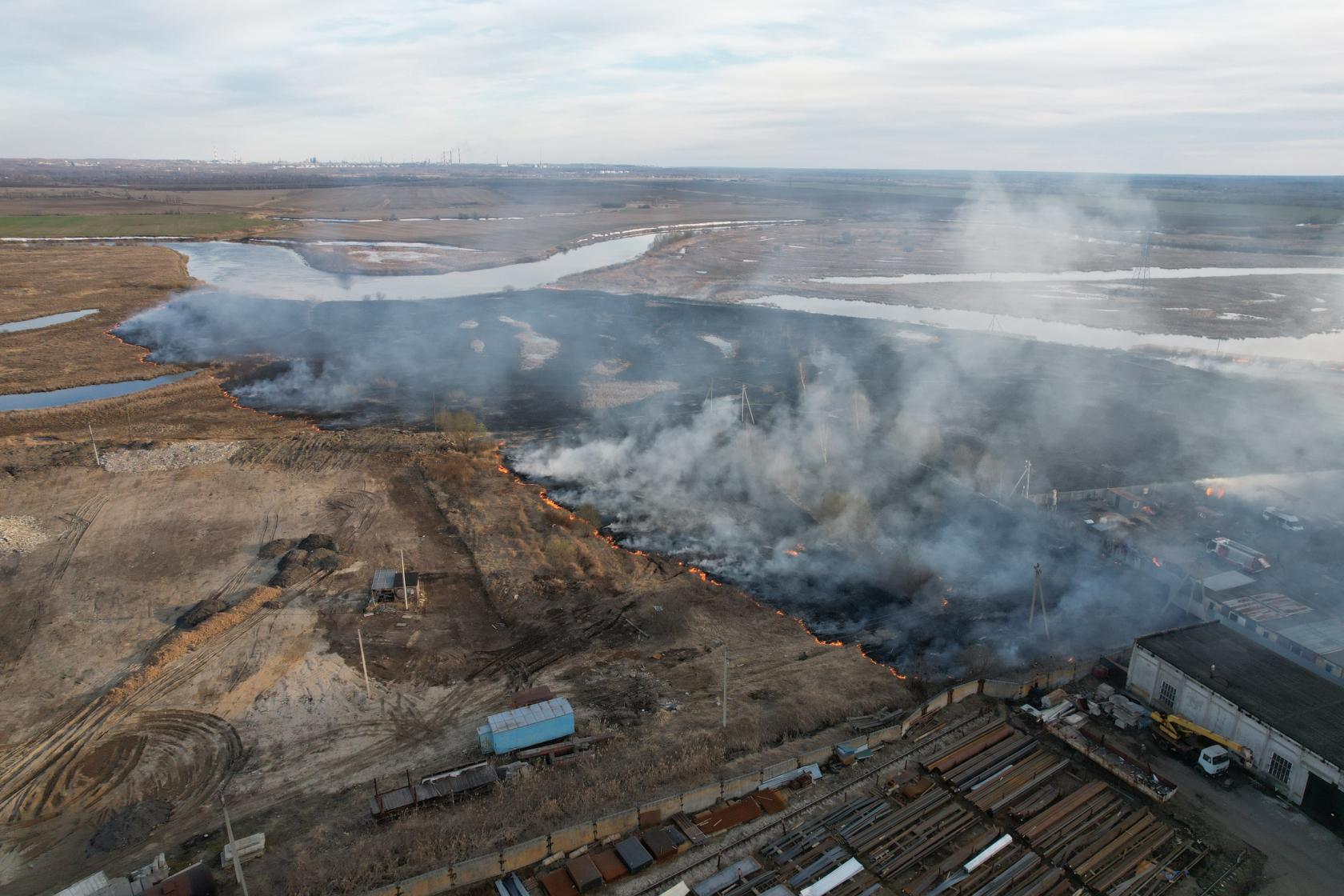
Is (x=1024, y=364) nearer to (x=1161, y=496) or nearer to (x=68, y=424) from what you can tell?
(x=1161, y=496)

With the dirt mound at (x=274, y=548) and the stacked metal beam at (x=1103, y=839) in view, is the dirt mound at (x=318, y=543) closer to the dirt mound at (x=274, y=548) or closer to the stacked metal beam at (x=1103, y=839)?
the dirt mound at (x=274, y=548)

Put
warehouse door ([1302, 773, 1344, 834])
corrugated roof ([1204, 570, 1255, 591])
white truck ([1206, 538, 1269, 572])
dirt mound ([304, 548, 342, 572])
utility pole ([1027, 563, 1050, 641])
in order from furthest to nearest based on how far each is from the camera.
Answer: dirt mound ([304, 548, 342, 572]) < white truck ([1206, 538, 1269, 572]) < corrugated roof ([1204, 570, 1255, 591]) < utility pole ([1027, 563, 1050, 641]) < warehouse door ([1302, 773, 1344, 834])

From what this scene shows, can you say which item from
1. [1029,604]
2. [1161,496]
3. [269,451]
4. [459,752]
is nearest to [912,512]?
[1029,604]

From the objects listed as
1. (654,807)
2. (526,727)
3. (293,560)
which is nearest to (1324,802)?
(654,807)

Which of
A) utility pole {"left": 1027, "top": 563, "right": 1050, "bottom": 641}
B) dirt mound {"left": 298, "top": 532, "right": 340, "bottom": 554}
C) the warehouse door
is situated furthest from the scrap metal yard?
utility pole {"left": 1027, "top": 563, "right": 1050, "bottom": 641}

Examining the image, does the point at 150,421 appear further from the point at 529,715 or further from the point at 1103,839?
the point at 1103,839

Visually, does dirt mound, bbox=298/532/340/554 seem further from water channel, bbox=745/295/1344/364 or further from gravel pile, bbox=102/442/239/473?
water channel, bbox=745/295/1344/364
